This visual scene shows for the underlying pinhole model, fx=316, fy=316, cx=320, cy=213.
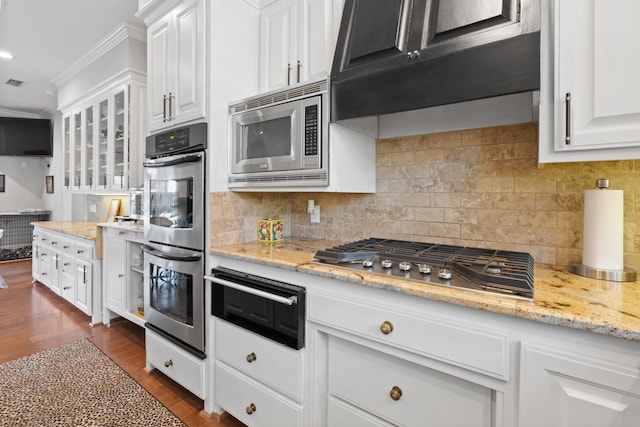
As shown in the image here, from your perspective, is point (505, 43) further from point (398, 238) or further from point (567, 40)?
point (398, 238)

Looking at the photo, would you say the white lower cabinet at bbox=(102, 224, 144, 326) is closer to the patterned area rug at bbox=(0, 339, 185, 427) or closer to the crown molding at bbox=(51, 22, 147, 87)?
the patterned area rug at bbox=(0, 339, 185, 427)

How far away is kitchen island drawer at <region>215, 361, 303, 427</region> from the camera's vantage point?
1.46m

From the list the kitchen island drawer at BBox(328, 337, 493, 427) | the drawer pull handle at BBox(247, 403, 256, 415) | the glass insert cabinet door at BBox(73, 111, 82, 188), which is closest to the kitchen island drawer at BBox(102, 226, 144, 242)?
the drawer pull handle at BBox(247, 403, 256, 415)

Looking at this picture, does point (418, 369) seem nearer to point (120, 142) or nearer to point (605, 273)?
point (605, 273)

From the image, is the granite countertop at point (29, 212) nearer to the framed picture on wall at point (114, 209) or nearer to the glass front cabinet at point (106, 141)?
the glass front cabinet at point (106, 141)

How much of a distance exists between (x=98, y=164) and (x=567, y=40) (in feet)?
14.8

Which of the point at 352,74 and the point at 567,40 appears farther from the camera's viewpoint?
the point at 352,74

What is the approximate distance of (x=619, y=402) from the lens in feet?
2.61

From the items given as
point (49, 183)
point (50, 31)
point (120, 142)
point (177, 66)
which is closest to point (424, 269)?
point (177, 66)

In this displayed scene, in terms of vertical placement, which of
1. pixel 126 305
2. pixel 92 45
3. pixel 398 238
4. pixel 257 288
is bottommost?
pixel 126 305

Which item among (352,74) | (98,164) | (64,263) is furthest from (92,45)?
(352,74)

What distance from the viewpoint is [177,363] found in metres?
2.02

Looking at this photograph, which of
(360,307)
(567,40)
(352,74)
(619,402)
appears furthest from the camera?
(352,74)

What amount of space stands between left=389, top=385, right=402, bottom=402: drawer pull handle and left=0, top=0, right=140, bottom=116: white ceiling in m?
3.59
